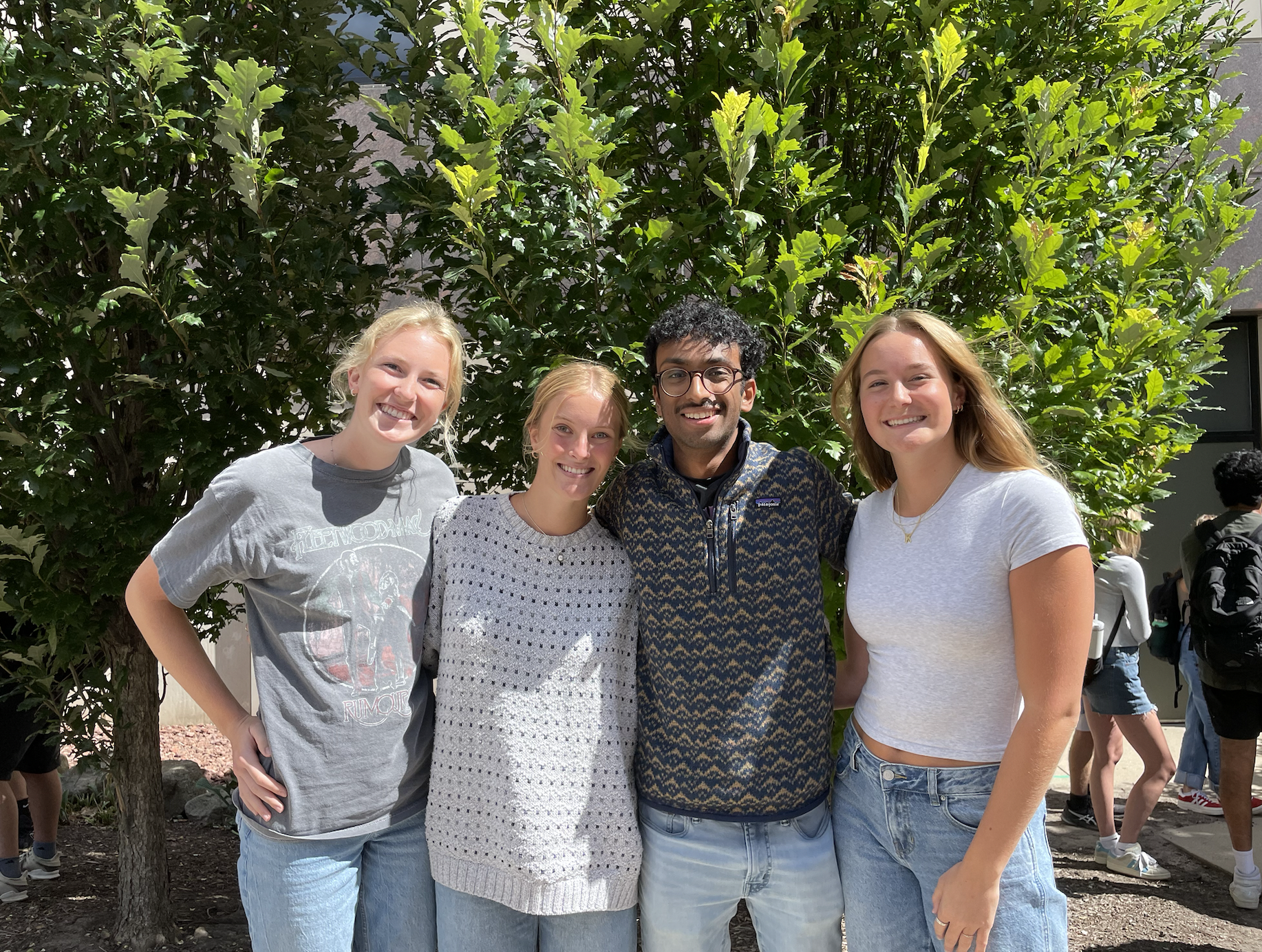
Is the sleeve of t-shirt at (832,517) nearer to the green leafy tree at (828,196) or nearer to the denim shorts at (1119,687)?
the green leafy tree at (828,196)

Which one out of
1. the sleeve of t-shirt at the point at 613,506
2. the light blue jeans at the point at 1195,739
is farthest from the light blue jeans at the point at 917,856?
the light blue jeans at the point at 1195,739

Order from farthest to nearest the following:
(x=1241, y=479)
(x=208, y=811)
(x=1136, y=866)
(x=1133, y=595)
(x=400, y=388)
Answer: (x=208, y=811)
(x=1133, y=595)
(x=1136, y=866)
(x=1241, y=479)
(x=400, y=388)

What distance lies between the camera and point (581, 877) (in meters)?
2.09

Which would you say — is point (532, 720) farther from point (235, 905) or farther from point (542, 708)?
point (235, 905)

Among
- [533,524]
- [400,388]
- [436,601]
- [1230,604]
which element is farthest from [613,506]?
[1230,604]

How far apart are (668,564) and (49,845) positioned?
4.27 metres

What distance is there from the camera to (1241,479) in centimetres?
496

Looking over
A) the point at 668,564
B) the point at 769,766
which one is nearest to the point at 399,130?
the point at 668,564

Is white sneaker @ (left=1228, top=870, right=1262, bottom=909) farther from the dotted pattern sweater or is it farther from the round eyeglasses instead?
the round eyeglasses

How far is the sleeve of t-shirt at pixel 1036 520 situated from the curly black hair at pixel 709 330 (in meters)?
0.69

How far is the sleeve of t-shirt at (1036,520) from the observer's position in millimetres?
1817

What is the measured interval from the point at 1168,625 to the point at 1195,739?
0.83 meters

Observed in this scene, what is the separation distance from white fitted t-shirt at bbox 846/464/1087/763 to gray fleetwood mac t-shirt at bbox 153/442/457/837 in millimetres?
1032

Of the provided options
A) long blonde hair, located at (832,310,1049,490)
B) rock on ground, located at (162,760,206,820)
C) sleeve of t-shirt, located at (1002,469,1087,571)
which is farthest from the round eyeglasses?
rock on ground, located at (162,760,206,820)
